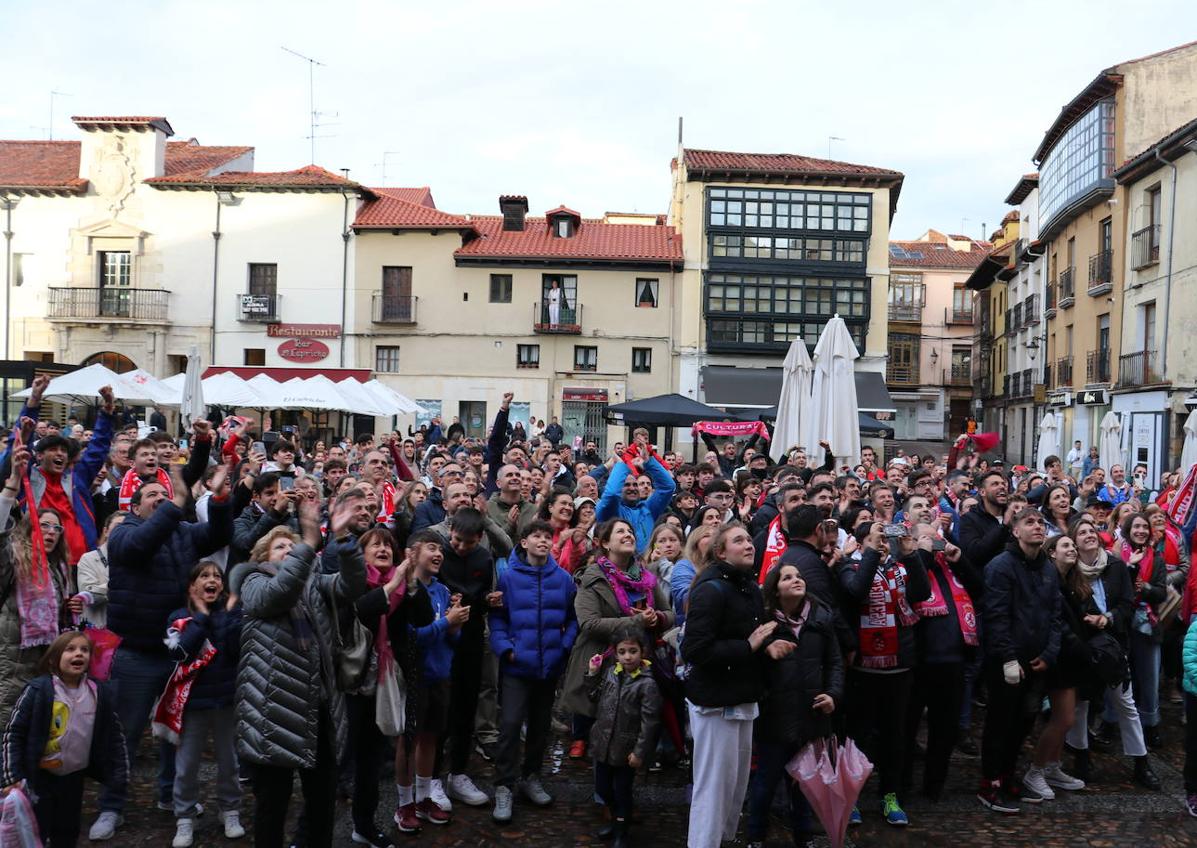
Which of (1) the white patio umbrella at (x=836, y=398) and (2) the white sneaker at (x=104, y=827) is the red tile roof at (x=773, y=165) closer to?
(1) the white patio umbrella at (x=836, y=398)

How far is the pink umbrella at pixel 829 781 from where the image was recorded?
4.81 m

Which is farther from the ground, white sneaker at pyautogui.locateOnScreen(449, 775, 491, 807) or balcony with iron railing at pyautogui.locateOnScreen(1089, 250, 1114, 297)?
balcony with iron railing at pyautogui.locateOnScreen(1089, 250, 1114, 297)

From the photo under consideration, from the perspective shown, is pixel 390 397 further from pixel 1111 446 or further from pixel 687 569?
pixel 687 569

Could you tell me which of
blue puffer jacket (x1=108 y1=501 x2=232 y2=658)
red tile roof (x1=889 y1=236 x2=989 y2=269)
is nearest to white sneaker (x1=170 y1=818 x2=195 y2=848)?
blue puffer jacket (x1=108 y1=501 x2=232 y2=658)

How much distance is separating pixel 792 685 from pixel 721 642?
548mm

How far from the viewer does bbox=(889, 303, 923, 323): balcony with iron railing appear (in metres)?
51.8

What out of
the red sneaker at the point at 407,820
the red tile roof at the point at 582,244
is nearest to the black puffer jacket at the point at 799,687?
the red sneaker at the point at 407,820

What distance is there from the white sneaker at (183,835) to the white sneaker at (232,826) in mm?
165

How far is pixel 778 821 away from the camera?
219 inches

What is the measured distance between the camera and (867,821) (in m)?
5.43

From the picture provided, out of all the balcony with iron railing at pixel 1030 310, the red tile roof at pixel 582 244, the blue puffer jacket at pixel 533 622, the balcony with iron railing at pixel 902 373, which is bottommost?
the blue puffer jacket at pixel 533 622

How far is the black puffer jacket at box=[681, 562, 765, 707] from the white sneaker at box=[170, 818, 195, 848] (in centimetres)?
263

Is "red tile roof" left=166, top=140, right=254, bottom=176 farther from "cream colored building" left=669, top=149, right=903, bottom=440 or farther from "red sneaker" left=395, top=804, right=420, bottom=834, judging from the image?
"red sneaker" left=395, top=804, right=420, bottom=834

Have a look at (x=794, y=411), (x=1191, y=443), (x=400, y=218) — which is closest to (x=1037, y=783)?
(x=794, y=411)
